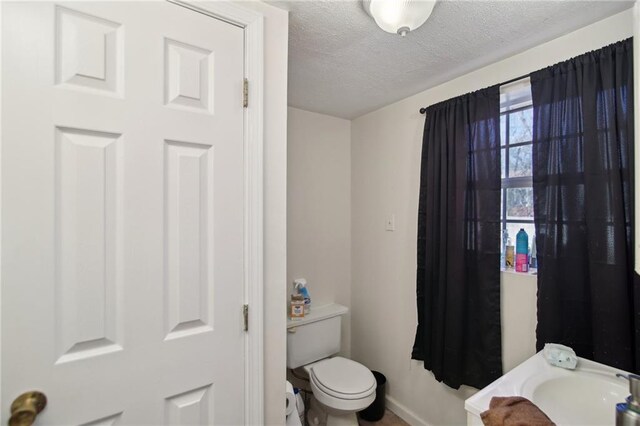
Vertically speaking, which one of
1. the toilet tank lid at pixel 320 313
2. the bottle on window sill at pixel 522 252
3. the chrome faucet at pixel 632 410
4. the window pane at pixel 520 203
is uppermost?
the window pane at pixel 520 203

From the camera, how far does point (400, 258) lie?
7.17 ft

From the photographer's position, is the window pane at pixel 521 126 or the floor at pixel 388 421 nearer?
the window pane at pixel 521 126

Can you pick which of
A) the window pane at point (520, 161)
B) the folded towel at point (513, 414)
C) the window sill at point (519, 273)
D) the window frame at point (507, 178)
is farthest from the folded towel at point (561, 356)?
the window pane at point (520, 161)

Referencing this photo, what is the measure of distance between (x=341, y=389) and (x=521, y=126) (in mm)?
1807

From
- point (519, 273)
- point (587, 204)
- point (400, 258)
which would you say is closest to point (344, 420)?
point (400, 258)

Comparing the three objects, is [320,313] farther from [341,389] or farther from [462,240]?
[462,240]

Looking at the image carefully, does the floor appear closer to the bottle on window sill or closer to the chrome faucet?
the bottle on window sill

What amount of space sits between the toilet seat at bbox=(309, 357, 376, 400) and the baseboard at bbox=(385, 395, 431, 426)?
476mm

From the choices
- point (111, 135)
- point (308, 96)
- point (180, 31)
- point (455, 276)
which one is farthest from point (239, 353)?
point (308, 96)

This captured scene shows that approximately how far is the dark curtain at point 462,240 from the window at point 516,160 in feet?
0.26

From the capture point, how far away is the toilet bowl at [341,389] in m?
1.75

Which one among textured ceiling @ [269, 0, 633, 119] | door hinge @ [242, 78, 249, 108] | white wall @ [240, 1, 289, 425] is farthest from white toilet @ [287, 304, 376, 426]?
textured ceiling @ [269, 0, 633, 119]

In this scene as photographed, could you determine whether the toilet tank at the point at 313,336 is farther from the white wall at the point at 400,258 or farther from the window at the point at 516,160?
the window at the point at 516,160

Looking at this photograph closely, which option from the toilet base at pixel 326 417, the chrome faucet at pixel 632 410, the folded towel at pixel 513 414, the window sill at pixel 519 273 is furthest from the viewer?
the toilet base at pixel 326 417
